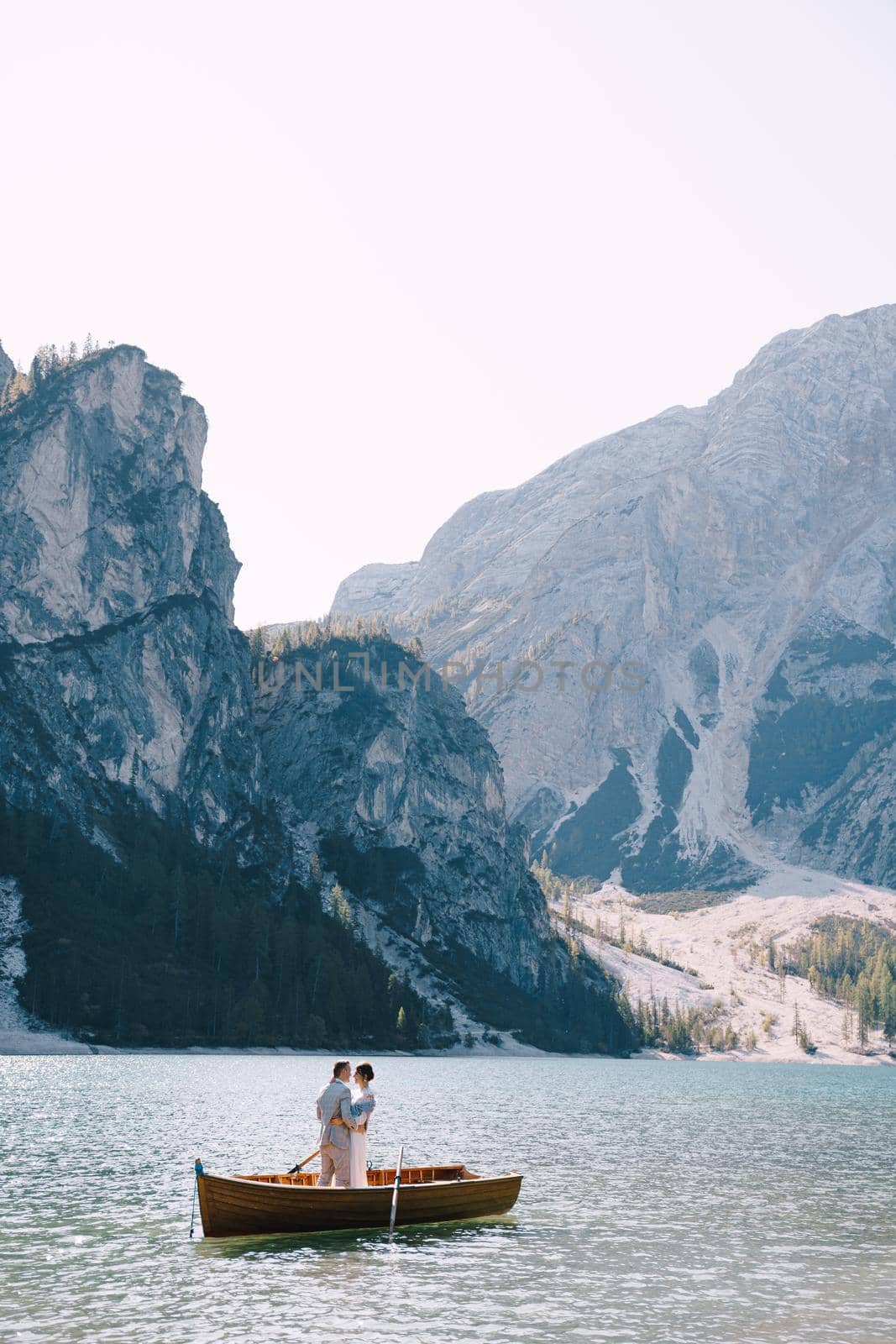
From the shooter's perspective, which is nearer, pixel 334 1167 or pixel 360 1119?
pixel 360 1119

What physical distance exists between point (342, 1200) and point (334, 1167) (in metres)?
1.27

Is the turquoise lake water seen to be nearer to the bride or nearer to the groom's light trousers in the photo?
the groom's light trousers

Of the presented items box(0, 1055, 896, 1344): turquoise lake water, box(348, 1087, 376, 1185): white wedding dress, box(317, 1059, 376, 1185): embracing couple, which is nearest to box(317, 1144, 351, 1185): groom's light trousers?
box(317, 1059, 376, 1185): embracing couple

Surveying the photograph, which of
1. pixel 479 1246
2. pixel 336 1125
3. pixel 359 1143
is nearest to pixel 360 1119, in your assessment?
pixel 336 1125

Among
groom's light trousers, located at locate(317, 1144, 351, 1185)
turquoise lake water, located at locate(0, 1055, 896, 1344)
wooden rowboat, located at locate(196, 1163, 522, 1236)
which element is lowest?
turquoise lake water, located at locate(0, 1055, 896, 1344)

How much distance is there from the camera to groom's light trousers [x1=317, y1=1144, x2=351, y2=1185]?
52.0 m

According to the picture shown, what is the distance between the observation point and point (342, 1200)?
170ft

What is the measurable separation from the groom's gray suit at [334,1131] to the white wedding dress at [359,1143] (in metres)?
0.15

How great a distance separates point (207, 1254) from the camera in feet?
158

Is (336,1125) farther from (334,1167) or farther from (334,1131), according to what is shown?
(334,1167)

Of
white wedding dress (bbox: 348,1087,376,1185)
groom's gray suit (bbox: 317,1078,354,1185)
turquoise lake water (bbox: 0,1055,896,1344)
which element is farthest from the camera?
white wedding dress (bbox: 348,1087,376,1185)

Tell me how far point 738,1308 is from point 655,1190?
2828 cm

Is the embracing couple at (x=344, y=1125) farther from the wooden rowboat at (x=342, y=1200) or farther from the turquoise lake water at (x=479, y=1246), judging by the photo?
the turquoise lake water at (x=479, y=1246)

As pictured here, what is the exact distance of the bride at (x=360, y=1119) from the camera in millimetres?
50594
